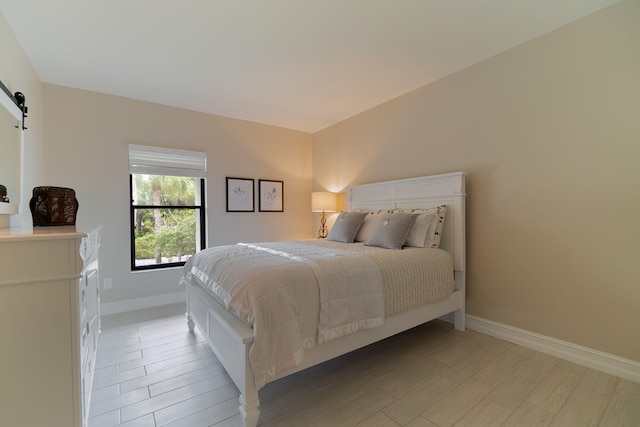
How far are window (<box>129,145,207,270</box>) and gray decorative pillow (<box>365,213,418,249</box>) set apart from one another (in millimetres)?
2490

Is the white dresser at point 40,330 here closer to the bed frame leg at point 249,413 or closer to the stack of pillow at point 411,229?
the bed frame leg at point 249,413

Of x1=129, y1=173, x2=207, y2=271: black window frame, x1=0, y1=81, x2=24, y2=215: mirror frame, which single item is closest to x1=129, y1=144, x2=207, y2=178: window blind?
x1=129, y1=173, x2=207, y2=271: black window frame

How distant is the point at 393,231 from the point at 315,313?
1.27 m

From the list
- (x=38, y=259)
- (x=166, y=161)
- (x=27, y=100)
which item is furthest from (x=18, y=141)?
(x=38, y=259)

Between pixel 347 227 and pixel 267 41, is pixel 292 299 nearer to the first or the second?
pixel 347 227

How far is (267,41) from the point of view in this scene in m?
2.28

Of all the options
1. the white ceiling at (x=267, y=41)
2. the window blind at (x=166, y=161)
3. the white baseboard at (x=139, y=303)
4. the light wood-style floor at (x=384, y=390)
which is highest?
the white ceiling at (x=267, y=41)

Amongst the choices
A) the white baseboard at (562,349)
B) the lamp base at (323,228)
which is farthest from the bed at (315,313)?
the lamp base at (323,228)

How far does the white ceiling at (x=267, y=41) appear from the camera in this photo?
1.93m

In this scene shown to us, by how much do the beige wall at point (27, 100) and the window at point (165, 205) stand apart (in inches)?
32.0

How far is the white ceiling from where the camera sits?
6.32 ft

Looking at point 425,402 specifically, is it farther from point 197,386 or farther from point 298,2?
point 298,2

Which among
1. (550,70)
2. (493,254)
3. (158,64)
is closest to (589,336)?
(493,254)

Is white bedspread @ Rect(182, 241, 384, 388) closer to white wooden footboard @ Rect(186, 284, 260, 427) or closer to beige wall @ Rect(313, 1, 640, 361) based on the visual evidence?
white wooden footboard @ Rect(186, 284, 260, 427)
